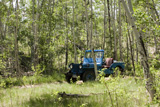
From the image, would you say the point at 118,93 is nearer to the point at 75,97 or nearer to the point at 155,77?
the point at 155,77

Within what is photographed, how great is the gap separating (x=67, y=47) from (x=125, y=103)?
12327mm

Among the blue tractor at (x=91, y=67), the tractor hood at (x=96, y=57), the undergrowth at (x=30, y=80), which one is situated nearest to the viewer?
the undergrowth at (x=30, y=80)

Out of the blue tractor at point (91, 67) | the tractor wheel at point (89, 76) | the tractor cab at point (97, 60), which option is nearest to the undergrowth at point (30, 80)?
the blue tractor at point (91, 67)

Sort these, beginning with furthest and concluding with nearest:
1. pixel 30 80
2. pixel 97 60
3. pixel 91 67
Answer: pixel 30 80 < pixel 97 60 < pixel 91 67

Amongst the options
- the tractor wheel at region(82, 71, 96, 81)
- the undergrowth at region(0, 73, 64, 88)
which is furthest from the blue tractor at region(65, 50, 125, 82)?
the undergrowth at region(0, 73, 64, 88)

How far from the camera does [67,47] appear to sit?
633 inches

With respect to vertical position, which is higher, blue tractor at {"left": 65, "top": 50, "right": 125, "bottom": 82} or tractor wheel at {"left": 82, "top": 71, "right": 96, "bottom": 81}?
blue tractor at {"left": 65, "top": 50, "right": 125, "bottom": 82}

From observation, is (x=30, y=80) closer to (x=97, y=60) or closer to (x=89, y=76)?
(x=89, y=76)

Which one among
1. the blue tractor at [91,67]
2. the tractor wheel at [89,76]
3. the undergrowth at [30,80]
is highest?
the blue tractor at [91,67]

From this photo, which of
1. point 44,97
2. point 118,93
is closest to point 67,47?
point 44,97

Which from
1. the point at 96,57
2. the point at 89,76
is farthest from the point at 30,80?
the point at 96,57

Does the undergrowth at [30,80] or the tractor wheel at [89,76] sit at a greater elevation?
the tractor wheel at [89,76]

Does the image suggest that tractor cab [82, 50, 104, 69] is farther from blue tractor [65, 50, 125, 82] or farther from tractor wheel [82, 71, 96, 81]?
tractor wheel [82, 71, 96, 81]

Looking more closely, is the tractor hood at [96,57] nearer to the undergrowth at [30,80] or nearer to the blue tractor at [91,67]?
the blue tractor at [91,67]
